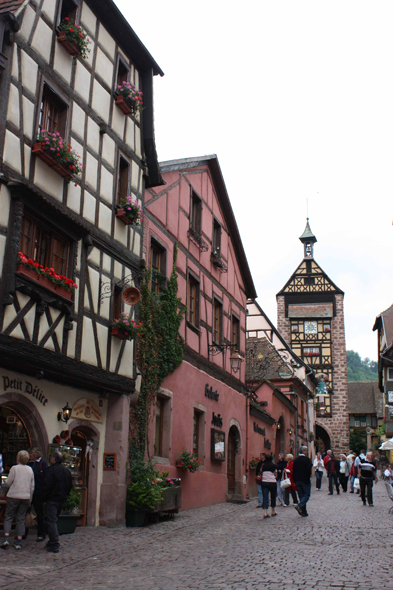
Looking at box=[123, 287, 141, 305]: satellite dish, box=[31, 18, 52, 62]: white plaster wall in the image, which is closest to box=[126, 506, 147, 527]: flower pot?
box=[123, 287, 141, 305]: satellite dish

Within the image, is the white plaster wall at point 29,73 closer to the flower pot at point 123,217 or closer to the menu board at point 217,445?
the flower pot at point 123,217

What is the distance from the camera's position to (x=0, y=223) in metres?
9.55

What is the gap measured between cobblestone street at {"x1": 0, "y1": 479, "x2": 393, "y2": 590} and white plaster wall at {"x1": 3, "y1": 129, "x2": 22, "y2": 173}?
546 centimetres

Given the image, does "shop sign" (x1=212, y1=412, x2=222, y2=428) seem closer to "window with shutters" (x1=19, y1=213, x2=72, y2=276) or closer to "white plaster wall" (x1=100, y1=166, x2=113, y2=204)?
"white plaster wall" (x1=100, y1=166, x2=113, y2=204)

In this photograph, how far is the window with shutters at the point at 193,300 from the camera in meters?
17.7

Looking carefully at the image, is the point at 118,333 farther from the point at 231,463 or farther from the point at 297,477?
the point at 231,463

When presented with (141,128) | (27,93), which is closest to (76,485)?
(27,93)

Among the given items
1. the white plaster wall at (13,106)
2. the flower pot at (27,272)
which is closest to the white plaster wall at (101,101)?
the white plaster wall at (13,106)

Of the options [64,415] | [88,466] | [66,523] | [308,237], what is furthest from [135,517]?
[308,237]

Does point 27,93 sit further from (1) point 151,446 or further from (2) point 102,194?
(1) point 151,446

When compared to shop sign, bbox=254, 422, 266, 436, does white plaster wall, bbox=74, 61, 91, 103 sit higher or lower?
higher

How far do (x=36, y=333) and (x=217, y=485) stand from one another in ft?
32.9

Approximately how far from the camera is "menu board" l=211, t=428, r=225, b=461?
18156mm

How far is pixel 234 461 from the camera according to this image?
2117 centimetres
